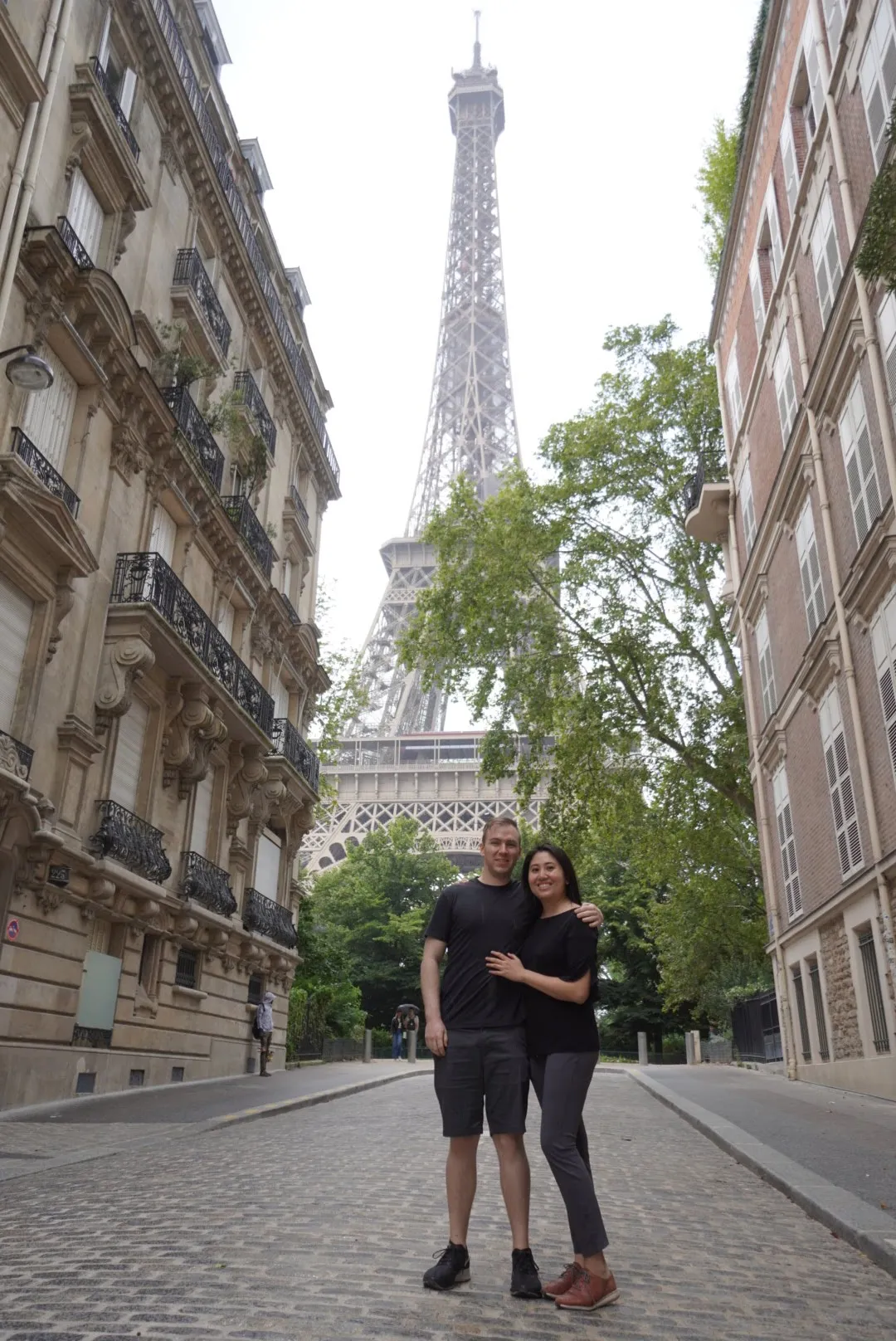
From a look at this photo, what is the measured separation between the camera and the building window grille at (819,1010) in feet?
60.5

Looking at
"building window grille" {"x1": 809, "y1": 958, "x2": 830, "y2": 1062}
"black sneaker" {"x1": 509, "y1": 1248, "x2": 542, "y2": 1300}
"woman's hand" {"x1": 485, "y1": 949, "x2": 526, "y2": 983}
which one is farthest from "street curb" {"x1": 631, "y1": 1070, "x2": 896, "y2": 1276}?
"building window grille" {"x1": 809, "y1": 958, "x2": 830, "y2": 1062}

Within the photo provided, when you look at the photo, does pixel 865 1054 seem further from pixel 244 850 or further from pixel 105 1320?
pixel 105 1320

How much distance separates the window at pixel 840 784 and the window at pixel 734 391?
28.5 ft

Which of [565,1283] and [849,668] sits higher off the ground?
[849,668]

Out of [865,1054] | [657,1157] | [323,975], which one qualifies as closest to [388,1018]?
[323,975]

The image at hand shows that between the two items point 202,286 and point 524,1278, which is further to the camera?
point 202,286

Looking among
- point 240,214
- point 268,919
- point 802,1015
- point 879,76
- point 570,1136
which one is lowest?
point 570,1136

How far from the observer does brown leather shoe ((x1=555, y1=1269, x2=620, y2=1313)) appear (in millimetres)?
4227

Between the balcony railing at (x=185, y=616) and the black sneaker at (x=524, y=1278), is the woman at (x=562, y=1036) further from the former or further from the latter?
the balcony railing at (x=185, y=616)

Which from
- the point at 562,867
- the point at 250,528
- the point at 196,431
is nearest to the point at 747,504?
the point at 250,528

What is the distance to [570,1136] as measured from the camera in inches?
178

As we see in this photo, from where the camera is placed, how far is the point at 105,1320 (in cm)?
384

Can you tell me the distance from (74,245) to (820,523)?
11523 mm

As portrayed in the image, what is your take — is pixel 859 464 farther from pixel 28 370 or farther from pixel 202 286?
pixel 202 286
